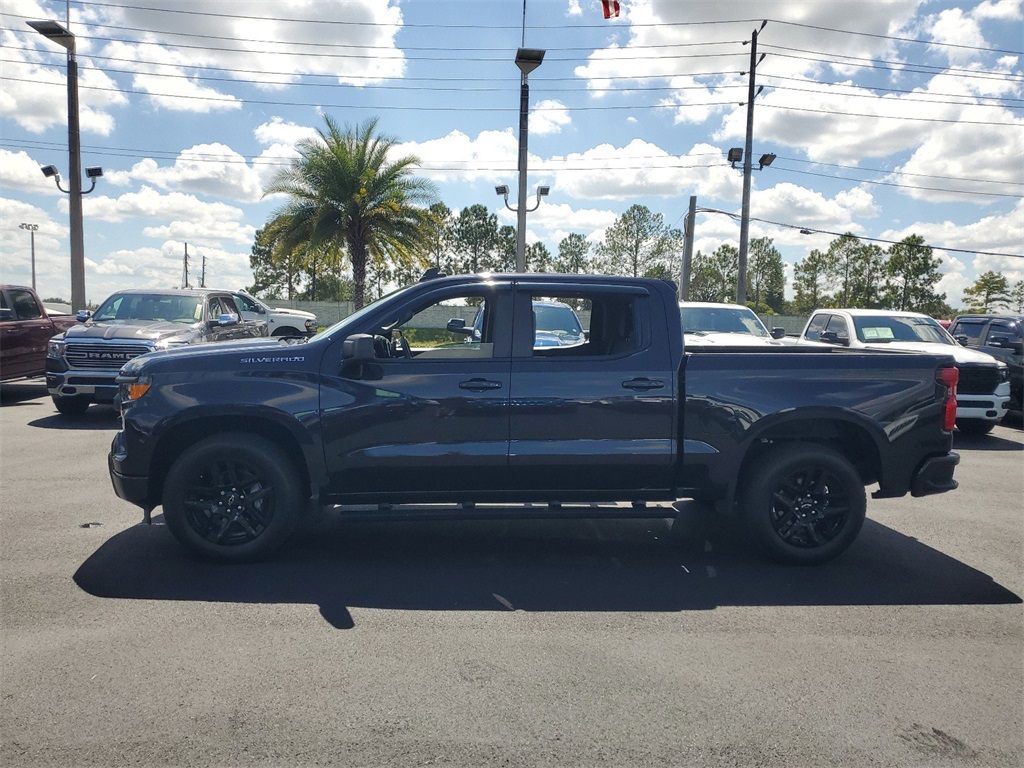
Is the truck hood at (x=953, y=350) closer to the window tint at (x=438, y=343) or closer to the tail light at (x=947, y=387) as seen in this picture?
the tail light at (x=947, y=387)

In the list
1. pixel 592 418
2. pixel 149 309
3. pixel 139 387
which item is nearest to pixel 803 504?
pixel 592 418

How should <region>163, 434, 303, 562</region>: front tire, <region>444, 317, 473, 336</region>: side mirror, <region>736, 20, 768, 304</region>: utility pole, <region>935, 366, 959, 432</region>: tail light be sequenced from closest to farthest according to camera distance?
<region>163, 434, 303, 562</region>: front tire
<region>935, 366, 959, 432</region>: tail light
<region>444, 317, 473, 336</region>: side mirror
<region>736, 20, 768, 304</region>: utility pole

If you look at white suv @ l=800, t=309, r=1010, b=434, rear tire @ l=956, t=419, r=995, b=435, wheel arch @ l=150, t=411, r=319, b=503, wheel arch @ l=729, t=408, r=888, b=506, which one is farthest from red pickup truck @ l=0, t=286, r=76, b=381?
rear tire @ l=956, t=419, r=995, b=435

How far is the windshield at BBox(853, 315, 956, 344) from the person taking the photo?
41.2 feet

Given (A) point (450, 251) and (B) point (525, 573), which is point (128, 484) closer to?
(B) point (525, 573)

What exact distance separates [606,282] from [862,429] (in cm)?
204

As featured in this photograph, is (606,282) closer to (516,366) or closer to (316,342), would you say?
(516,366)

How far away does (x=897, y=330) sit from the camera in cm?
1277

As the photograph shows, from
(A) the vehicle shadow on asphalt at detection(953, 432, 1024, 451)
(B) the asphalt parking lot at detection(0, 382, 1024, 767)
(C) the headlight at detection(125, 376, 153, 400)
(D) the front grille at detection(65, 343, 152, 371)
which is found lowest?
(B) the asphalt parking lot at detection(0, 382, 1024, 767)

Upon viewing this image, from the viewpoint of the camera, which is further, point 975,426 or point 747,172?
point 747,172

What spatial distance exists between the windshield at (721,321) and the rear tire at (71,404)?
931 centimetres

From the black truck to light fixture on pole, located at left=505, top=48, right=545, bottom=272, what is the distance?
1194 centimetres

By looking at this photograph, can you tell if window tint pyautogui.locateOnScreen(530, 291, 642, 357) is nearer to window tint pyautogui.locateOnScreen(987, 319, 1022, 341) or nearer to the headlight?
the headlight

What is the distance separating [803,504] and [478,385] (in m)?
2.39
